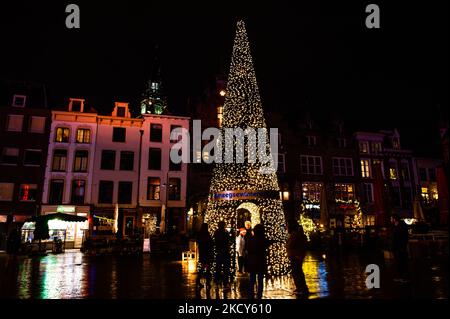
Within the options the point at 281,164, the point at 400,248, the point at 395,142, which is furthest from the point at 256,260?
the point at 395,142

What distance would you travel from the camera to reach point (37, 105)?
33.2 metres

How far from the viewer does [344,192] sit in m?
39.3

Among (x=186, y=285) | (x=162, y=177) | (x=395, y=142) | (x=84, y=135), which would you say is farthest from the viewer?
(x=395, y=142)

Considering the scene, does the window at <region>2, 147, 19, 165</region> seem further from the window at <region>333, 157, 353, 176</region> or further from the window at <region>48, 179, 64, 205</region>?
the window at <region>333, 157, 353, 176</region>

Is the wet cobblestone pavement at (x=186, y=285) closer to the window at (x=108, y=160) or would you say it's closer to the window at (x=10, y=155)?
the window at (x=108, y=160)

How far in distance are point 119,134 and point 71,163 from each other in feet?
17.6

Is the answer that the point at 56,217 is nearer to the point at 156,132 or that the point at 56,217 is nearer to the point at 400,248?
the point at 156,132

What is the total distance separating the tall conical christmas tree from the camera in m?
13.9

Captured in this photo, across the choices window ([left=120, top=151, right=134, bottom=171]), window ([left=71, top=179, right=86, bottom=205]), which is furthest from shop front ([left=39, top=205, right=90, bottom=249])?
window ([left=120, top=151, right=134, bottom=171])

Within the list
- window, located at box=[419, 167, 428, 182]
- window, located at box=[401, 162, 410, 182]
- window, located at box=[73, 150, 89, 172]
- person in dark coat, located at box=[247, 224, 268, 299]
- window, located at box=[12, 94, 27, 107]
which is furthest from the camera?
window, located at box=[419, 167, 428, 182]

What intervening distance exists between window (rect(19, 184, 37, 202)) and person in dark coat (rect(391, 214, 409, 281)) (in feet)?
101

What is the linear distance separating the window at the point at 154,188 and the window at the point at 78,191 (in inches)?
244

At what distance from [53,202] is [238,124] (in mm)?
24236

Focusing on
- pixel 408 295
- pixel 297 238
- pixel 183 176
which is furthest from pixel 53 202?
pixel 408 295
